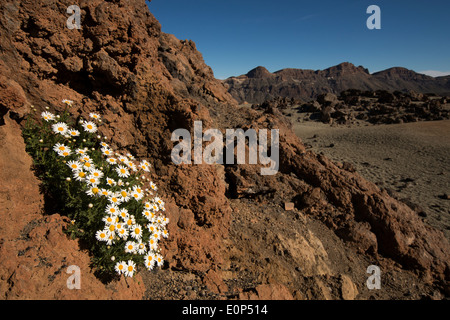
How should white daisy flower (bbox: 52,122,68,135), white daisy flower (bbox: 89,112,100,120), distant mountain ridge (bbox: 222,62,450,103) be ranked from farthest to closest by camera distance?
1. distant mountain ridge (bbox: 222,62,450,103)
2. white daisy flower (bbox: 89,112,100,120)
3. white daisy flower (bbox: 52,122,68,135)

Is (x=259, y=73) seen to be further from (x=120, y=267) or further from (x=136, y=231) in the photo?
(x=120, y=267)

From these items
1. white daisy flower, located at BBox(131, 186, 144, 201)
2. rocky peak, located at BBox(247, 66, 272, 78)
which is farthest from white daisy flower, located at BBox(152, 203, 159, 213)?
rocky peak, located at BBox(247, 66, 272, 78)

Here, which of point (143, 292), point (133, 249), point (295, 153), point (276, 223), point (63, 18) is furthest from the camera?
point (295, 153)

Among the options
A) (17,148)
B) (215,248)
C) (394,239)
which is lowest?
(394,239)

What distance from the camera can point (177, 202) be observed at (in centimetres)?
329

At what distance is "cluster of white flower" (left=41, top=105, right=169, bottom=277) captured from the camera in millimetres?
2209

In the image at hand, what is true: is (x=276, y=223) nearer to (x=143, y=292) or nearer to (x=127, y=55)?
(x=143, y=292)

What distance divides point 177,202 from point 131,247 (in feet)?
3.51

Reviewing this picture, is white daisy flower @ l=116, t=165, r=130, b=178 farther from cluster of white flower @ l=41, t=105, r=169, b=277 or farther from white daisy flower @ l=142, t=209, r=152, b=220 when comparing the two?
white daisy flower @ l=142, t=209, r=152, b=220

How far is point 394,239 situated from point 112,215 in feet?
14.9

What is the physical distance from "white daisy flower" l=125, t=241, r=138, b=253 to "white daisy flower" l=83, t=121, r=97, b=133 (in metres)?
1.53

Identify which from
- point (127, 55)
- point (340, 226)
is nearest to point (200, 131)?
point (127, 55)

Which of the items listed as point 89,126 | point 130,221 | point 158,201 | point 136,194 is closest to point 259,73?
point 89,126

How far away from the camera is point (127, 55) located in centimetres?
359
